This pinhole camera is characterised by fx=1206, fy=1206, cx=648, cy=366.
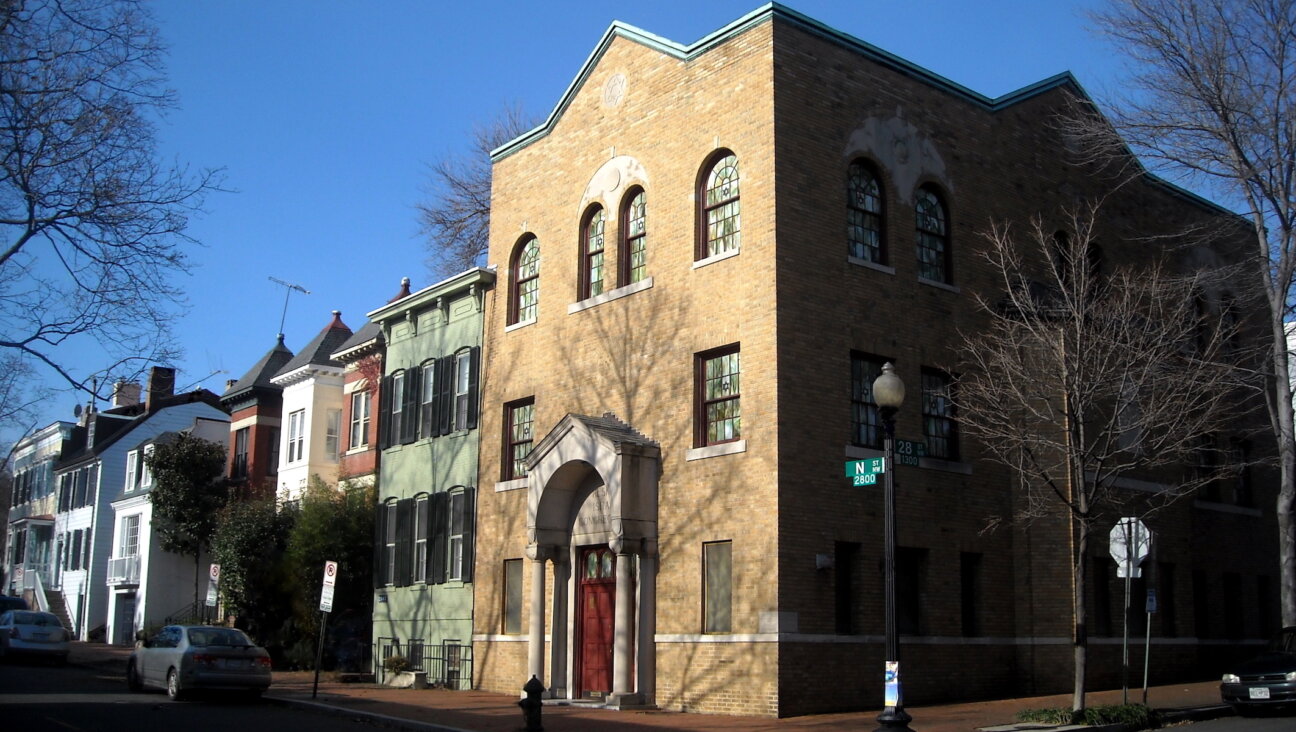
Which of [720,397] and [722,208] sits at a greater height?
[722,208]

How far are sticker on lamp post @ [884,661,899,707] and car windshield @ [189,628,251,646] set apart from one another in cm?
1413

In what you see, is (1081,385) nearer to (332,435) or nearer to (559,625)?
(559,625)

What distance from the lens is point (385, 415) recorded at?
103 feet

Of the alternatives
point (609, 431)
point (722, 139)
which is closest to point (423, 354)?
point (609, 431)

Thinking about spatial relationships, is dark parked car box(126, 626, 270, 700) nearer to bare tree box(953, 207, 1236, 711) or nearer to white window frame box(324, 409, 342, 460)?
bare tree box(953, 207, 1236, 711)

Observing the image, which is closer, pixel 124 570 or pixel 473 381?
pixel 473 381

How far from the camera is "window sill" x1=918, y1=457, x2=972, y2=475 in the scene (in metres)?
21.4

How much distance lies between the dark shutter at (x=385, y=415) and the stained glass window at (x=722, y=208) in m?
12.9

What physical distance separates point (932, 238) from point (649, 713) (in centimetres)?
1020

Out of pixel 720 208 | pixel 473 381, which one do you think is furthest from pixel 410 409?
pixel 720 208

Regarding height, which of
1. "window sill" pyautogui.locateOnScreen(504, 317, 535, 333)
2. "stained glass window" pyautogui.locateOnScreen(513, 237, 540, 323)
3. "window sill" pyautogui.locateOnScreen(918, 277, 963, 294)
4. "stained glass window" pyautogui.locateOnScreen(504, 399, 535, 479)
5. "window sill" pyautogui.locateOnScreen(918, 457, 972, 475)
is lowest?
"window sill" pyautogui.locateOnScreen(918, 457, 972, 475)

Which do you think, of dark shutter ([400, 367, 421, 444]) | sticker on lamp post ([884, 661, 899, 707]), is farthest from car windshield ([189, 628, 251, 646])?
sticker on lamp post ([884, 661, 899, 707])

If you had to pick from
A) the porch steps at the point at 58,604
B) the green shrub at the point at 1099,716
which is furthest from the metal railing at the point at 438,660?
the porch steps at the point at 58,604

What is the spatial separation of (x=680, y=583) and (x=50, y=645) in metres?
24.7
